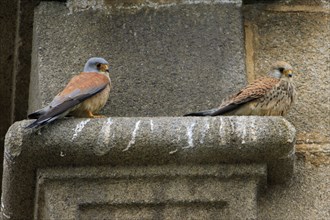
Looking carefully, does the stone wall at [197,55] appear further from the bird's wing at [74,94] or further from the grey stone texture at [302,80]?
the bird's wing at [74,94]

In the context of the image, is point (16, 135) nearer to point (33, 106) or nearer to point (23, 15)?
point (33, 106)

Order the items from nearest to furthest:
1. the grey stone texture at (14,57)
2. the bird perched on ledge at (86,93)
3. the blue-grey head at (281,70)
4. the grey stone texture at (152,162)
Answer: the grey stone texture at (152,162) < the bird perched on ledge at (86,93) < the blue-grey head at (281,70) < the grey stone texture at (14,57)

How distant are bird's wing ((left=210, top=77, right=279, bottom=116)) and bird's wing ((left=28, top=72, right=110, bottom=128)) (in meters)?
0.47

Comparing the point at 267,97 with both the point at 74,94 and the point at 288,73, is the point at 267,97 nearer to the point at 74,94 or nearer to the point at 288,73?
the point at 288,73

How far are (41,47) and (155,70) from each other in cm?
49

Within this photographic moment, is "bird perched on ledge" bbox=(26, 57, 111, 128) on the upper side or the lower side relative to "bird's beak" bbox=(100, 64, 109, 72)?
lower

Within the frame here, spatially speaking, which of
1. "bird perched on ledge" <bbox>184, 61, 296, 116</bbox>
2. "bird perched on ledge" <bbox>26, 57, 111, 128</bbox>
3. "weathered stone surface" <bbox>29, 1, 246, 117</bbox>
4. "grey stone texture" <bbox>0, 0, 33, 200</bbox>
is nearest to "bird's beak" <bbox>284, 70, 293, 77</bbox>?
"bird perched on ledge" <bbox>184, 61, 296, 116</bbox>

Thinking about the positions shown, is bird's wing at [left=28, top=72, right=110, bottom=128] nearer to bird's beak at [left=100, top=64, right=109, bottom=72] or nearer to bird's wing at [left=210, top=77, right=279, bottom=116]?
bird's beak at [left=100, top=64, right=109, bottom=72]

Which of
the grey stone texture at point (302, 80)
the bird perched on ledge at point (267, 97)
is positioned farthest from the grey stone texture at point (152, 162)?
the bird perched on ledge at point (267, 97)

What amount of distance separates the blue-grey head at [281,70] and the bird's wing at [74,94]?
2.25ft

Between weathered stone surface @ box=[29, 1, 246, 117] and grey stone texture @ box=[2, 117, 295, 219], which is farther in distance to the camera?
weathered stone surface @ box=[29, 1, 246, 117]

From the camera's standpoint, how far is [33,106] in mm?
5371

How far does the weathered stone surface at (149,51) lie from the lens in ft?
16.7

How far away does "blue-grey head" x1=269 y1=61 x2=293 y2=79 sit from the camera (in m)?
5.08
